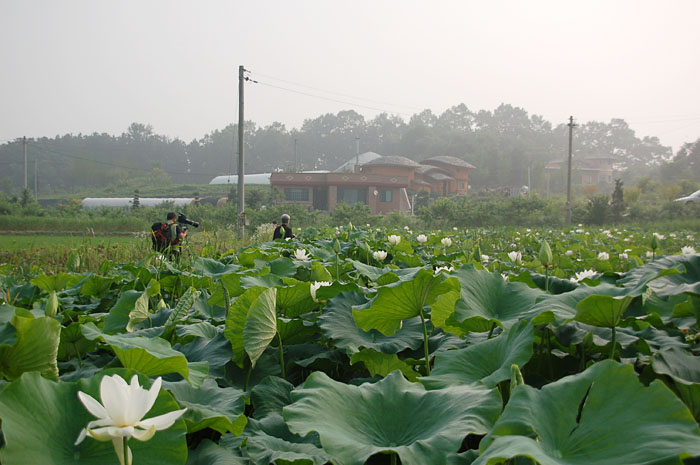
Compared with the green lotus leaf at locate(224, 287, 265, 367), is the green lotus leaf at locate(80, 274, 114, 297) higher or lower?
lower

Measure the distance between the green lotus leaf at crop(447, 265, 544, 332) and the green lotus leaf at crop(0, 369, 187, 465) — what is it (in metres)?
0.64

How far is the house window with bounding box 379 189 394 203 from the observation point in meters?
36.9

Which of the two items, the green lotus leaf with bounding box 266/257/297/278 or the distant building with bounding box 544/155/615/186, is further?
the distant building with bounding box 544/155/615/186

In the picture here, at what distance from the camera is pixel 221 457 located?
0.79 meters

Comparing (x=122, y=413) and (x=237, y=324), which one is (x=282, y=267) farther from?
(x=122, y=413)

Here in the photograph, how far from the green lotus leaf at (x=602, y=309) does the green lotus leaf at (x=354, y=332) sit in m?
0.40

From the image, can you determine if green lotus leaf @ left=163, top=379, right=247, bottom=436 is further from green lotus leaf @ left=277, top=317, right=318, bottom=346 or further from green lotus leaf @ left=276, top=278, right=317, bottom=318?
green lotus leaf @ left=276, top=278, right=317, bottom=318

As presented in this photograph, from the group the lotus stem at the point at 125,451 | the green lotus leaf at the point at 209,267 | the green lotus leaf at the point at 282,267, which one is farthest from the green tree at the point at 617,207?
the lotus stem at the point at 125,451

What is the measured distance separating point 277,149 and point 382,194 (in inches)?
1752

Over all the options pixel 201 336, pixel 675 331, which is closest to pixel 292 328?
pixel 201 336

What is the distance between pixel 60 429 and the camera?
69cm

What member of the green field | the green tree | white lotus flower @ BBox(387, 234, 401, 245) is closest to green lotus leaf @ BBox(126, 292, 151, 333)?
white lotus flower @ BBox(387, 234, 401, 245)

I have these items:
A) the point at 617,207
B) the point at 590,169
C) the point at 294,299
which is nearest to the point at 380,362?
the point at 294,299

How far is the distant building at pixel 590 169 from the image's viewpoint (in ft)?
208
